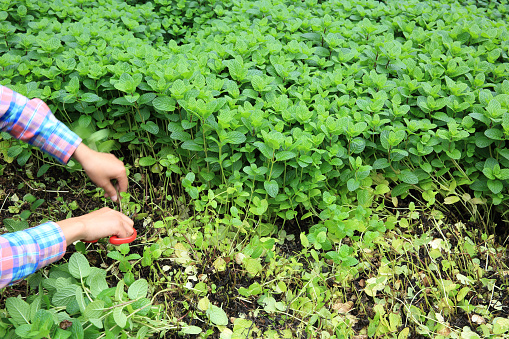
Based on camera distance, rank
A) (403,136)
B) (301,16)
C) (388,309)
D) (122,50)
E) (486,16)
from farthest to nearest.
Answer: (486,16) < (301,16) < (122,50) < (403,136) < (388,309)

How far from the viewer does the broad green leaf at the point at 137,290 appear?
1635 millimetres

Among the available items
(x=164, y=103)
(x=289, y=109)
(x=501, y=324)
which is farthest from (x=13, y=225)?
(x=501, y=324)

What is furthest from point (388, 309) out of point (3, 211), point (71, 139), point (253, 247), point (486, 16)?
point (486, 16)

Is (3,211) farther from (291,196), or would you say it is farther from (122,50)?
(291,196)

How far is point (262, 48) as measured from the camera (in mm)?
2738

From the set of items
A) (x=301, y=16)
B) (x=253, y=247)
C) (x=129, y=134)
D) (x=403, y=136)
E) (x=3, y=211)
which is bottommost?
(x=3, y=211)

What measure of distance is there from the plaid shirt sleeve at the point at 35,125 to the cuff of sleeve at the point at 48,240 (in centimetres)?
39

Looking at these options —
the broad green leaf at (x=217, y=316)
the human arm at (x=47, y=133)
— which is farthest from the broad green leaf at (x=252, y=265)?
the human arm at (x=47, y=133)

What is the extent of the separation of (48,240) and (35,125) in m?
0.54

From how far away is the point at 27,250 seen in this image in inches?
55.5

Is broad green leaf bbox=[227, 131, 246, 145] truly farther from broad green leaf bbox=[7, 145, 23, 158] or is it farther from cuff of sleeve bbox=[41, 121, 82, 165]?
broad green leaf bbox=[7, 145, 23, 158]

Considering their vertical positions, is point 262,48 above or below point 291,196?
above

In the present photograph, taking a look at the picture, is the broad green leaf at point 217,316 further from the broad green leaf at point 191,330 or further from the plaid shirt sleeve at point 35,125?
the plaid shirt sleeve at point 35,125

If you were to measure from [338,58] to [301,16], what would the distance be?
0.70 m
